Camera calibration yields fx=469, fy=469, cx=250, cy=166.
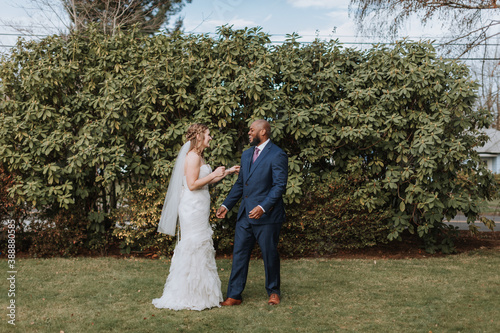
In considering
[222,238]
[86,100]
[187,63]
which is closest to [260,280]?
[222,238]

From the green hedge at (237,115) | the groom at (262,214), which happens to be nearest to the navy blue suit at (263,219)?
the groom at (262,214)

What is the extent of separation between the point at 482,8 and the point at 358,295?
7.47 meters

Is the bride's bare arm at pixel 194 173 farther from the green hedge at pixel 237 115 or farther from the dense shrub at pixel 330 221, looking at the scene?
the dense shrub at pixel 330 221

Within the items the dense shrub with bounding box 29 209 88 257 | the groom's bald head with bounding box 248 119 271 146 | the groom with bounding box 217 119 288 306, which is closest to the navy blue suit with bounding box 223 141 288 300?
the groom with bounding box 217 119 288 306

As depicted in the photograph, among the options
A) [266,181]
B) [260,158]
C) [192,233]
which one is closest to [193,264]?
[192,233]

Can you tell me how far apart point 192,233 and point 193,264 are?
37cm

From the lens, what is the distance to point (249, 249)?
5660 mm

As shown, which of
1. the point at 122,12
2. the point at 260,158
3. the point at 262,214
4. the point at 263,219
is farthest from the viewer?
the point at 122,12

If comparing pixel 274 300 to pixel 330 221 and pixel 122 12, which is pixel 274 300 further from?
pixel 122 12

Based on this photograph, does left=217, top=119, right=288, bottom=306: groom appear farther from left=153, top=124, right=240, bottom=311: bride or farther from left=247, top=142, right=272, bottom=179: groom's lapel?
left=153, top=124, right=240, bottom=311: bride

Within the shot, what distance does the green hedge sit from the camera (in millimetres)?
8023

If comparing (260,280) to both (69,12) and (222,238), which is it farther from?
(69,12)

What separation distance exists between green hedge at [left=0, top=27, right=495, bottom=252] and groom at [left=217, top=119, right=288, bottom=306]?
2234 mm

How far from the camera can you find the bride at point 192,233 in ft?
17.8
